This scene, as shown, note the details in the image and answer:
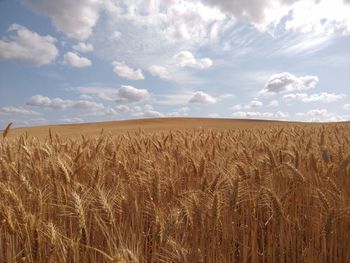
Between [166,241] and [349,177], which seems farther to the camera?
[349,177]

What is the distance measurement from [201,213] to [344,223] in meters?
1.00

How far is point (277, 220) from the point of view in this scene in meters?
2.30

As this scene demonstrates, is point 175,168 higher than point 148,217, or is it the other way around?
point 175,168

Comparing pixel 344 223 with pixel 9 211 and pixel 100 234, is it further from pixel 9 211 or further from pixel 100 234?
pixel 9 211

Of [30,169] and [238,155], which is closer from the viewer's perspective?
[30,169]

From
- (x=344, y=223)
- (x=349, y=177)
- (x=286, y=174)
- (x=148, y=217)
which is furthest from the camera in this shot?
(x=286, y=174)

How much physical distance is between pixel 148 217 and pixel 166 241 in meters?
0.85

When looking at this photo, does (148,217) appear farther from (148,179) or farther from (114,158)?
(114,158)

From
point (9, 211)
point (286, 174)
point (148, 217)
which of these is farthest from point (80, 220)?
point (286, 174)

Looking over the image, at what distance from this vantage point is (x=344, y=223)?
2277 millimetres

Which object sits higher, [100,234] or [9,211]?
[9,211]

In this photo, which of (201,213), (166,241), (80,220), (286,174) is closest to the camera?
(80,220)

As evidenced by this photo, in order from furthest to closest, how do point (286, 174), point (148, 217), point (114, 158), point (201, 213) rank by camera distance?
point (114, 158) → point (286, 174) → point (148, 217) → point (201, 213)

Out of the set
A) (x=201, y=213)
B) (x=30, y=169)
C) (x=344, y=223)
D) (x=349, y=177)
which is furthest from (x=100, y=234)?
(x=349, y=177)
